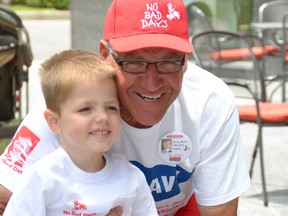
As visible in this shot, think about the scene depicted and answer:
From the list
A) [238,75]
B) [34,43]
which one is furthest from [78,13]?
[34,43]

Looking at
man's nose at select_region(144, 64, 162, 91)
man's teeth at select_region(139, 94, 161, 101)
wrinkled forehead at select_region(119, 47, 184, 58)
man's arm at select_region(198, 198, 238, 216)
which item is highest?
wrinkled forehead at select_region(119, 47, 184, 58)

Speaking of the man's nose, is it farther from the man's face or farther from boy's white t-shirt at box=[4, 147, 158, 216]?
boy's white t-shirt at box=[4, 147, 158, 216]

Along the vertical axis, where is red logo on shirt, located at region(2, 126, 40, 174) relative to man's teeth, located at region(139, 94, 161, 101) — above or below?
below

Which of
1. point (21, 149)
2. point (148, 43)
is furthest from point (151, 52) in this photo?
point (21, 149)

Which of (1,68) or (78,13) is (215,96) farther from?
(78,13)

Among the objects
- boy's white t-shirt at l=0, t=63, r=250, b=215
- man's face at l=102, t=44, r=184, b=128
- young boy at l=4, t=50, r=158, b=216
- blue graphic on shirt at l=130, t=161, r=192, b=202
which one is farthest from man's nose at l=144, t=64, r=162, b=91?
blue graphic on shirt at l=130, t=161, r=192, b=202

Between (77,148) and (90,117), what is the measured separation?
0.45 ft

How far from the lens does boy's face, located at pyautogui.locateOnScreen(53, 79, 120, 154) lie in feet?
9.65

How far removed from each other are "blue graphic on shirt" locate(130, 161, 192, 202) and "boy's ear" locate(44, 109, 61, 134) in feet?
1.23

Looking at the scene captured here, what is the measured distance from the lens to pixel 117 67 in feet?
10.0

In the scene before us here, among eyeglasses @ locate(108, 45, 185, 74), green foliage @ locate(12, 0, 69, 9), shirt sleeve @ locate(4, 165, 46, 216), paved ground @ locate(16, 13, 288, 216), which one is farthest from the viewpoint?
green foliage @ locate(12, 0, 69, 9)

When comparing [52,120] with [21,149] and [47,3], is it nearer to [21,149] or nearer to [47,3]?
[21,149]

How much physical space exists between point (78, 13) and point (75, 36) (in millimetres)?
261

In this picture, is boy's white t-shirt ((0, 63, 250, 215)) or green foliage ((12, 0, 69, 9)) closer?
boy's white t-shirt ((0, 63, 250, 215))
